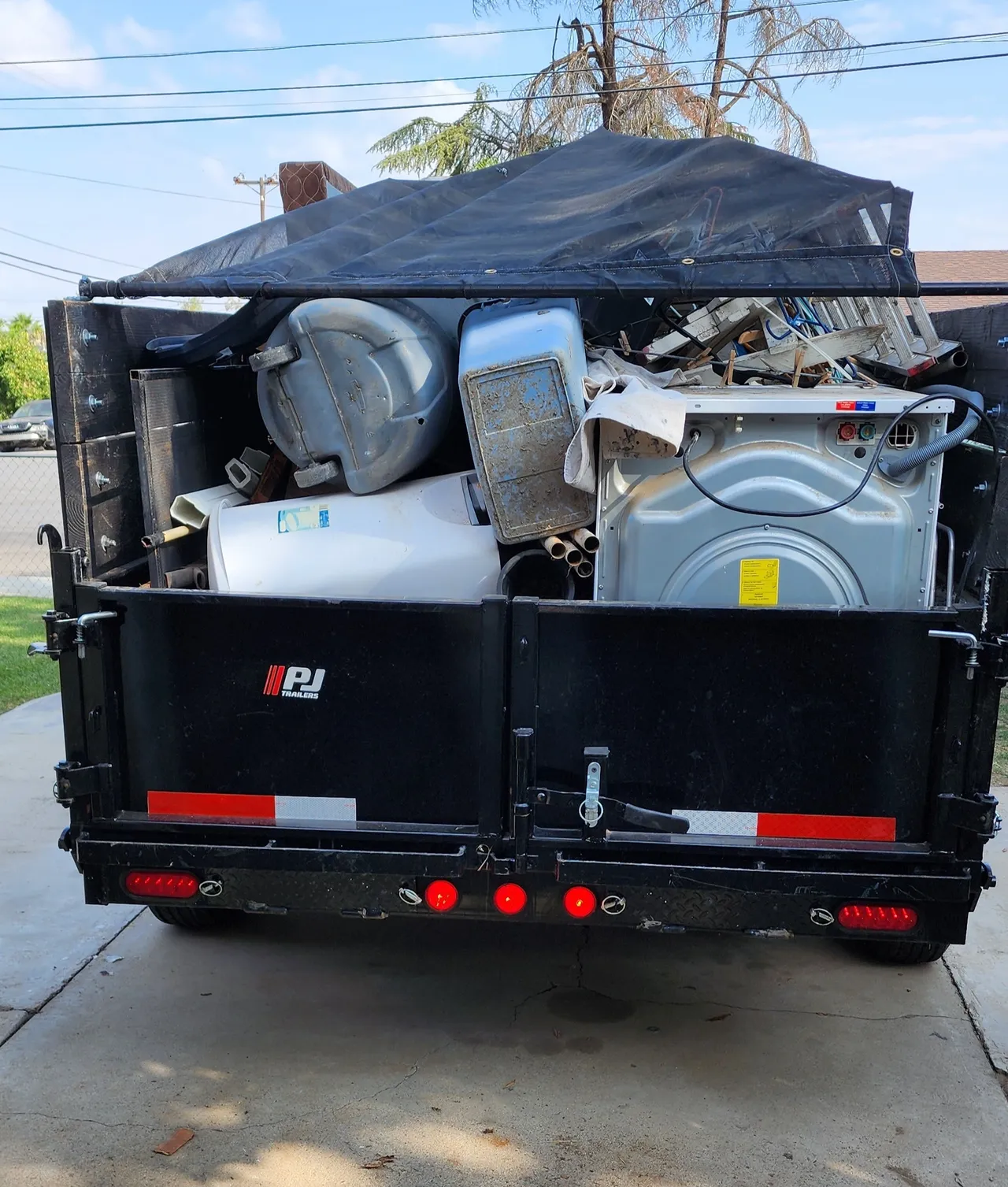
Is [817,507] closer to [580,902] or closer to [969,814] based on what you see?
[969,814]

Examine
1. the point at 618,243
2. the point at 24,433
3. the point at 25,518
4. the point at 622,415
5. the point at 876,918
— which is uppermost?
the point at 618,243

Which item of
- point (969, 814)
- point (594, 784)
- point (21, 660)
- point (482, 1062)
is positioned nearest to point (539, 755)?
point (594, 784)

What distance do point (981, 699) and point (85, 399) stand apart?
8.33 feet

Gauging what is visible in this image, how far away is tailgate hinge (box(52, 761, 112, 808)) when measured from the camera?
2.78m

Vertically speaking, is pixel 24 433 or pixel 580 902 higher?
pixel 24 433

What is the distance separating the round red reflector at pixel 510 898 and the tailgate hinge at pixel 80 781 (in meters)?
1.04

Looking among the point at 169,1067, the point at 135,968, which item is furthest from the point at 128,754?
the point at 135,968

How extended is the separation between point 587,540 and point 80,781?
4.86 feet

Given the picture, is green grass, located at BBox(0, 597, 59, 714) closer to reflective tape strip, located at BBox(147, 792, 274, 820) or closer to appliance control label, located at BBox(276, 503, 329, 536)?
appliance control label, located at BBox(276, 503, 329, 536)

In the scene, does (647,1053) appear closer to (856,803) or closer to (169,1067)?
(856,803)

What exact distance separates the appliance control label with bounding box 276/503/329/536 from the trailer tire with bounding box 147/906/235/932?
4.79 feet

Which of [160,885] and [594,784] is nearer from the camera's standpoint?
[594,784]

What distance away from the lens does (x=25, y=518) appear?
15586 millimetres

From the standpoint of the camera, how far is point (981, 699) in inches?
102
